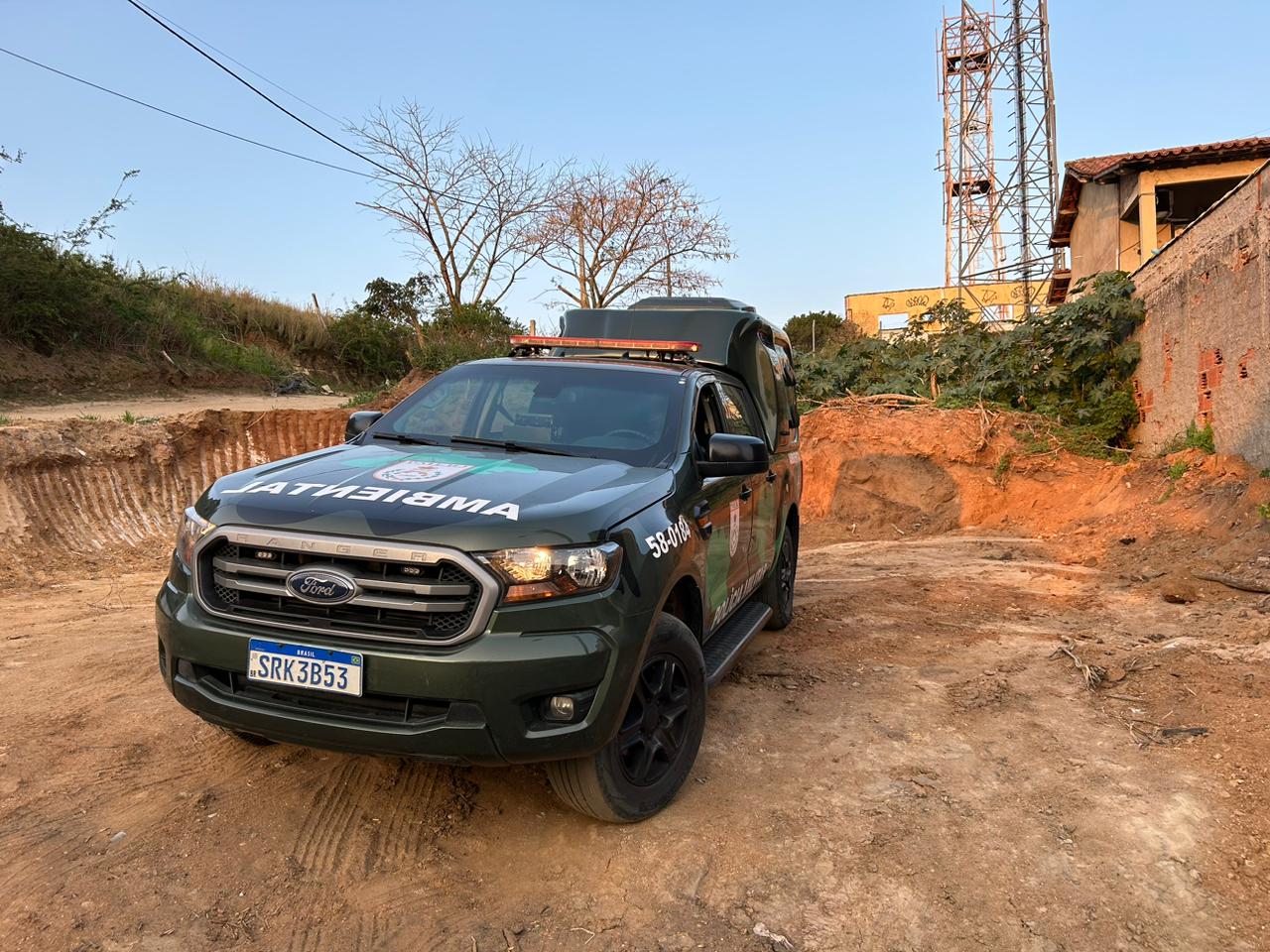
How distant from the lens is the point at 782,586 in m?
6.25

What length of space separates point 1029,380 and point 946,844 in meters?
11.9

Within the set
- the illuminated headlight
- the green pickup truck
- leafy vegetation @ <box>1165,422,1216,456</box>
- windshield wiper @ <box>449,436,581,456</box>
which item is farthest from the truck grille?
leafy vegetation @ <box>1165,422,1216,456</box>

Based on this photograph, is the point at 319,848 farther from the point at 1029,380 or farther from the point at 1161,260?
the point at 1029,380

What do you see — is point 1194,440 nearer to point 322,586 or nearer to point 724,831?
point 724,831

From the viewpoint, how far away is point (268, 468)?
11.8 ft

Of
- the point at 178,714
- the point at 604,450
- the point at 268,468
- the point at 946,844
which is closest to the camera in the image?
the point at 946,844

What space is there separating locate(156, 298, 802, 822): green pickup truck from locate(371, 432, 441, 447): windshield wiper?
20 cm

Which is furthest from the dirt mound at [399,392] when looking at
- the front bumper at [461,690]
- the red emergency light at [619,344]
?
the front bumper at [461,690]

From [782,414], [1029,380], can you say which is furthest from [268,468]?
[1029,380]

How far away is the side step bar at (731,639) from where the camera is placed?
160 inches

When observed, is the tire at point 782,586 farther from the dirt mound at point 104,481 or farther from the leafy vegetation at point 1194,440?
the dirt mound at point 104,481

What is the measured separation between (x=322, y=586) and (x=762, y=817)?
6.28 feet

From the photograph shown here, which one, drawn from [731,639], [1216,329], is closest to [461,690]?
[731,639]

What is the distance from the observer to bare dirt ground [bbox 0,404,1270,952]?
277cm
